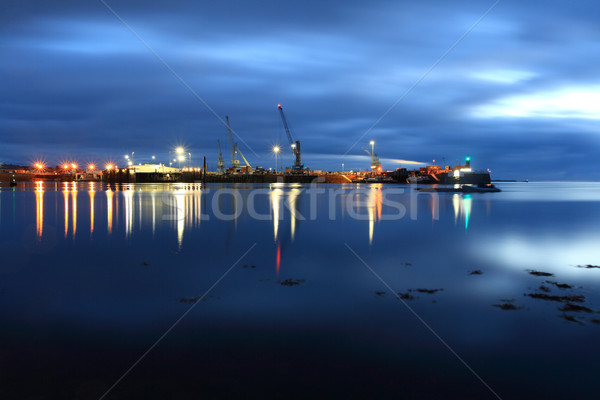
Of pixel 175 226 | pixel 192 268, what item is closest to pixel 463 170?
pixel 175 226

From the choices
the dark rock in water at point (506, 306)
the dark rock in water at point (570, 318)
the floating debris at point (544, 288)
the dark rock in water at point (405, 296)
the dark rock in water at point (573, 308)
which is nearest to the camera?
the dark rock in water at point (570, 318)

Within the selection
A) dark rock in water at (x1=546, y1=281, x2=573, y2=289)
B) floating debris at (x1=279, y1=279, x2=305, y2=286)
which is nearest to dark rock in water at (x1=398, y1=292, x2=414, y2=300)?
floating debris at (x1=279, y1=279, x2=305, y2=286)

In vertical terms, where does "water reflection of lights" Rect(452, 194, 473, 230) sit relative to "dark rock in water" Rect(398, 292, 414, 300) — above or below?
above

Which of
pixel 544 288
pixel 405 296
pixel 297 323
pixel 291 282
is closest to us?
pixel 297 323

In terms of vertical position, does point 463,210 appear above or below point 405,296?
above

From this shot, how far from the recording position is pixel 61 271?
47.9ft

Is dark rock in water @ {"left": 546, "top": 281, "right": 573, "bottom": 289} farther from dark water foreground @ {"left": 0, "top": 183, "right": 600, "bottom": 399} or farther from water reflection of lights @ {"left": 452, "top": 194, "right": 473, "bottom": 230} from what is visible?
water reflection of lights @ {"left": 452, "top": 194, "right": 473, "bottom": 230}

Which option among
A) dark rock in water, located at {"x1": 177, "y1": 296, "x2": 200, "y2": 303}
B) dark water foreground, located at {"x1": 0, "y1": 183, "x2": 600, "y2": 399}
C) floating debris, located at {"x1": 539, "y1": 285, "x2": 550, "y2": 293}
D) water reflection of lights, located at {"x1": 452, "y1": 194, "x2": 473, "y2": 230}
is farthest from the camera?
water reflection of lights, located at {"x1": 452, "y1": 194, "x2": 473, "y2": 230}

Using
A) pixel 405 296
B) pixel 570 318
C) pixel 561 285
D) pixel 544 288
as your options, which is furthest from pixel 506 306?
pixel 561 285

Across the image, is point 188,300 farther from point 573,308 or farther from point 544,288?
point 544,288

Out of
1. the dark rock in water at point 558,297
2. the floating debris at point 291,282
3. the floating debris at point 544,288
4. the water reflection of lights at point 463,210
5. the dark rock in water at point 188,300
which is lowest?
the floating debris at point 544,288

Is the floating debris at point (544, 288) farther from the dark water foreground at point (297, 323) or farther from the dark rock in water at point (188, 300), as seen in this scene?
the dark rock in water at point (188, 300)

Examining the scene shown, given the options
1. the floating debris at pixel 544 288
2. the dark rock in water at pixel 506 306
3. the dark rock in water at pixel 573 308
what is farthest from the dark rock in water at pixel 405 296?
the floating debris at pixel 544 288

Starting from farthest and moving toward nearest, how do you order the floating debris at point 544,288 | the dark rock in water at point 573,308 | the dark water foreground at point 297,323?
the floating debris at point 544,288
the dark rock in water at point 573,308
the dark water foreground at point 297,323
